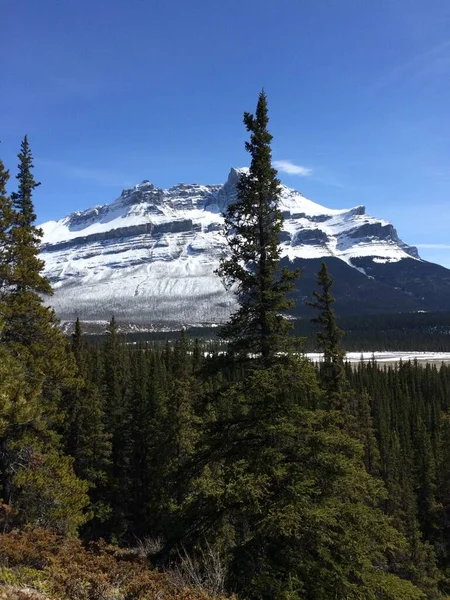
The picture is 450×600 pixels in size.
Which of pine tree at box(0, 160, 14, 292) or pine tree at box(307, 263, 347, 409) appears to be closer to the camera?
pine tree at box(0, 160, 14, 292)

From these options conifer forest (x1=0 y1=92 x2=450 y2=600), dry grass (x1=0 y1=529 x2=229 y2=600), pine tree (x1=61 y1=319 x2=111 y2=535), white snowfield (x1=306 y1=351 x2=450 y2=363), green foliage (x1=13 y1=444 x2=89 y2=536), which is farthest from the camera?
white snowfield (x1=306 y1=351 x2=450 y2=363)

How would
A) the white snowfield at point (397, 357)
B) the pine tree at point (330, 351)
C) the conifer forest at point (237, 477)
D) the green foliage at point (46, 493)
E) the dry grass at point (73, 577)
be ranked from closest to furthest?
the dry grass at point (73, 577) → the conifer forest at point (237, 477) → the green foliage at point (46, 493) → the pine tree at point (330, 351) → the white snowfield at point (397, 357)

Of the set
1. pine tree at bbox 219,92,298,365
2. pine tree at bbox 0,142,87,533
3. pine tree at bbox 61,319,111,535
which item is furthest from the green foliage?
pine tree at bbox 61,319,111,535

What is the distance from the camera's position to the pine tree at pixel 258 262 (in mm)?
11500

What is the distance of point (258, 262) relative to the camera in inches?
476

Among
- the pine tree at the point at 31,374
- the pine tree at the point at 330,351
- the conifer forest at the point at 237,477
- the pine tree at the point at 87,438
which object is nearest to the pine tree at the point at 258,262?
the conifer forest at the point at 237,477

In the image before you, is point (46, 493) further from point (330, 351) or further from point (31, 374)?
point (330, 351)

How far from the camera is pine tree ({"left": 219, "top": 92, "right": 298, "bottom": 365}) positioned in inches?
453

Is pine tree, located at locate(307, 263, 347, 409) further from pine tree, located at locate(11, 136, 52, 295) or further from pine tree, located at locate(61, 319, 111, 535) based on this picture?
pine tree, located at locate(61, 319, 111, 535)

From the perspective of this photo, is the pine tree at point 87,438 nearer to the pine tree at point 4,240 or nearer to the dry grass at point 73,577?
the pine tree at point 4,240

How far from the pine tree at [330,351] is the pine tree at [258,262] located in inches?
423

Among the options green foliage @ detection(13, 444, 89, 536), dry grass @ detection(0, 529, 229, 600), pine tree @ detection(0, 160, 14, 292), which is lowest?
green foliage @ detection(13, 444, 89, 536)

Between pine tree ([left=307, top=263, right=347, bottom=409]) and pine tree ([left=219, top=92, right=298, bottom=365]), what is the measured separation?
10743mm

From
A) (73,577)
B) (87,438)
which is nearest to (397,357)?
(87,438)
